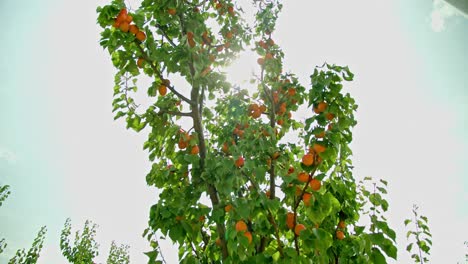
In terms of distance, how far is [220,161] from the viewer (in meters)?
2.87

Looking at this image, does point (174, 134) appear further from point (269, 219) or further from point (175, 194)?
point (269, 219)

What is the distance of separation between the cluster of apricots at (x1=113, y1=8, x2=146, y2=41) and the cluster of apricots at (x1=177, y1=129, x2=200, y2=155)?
1189 mm

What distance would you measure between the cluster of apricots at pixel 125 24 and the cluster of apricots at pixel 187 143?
1189 millimetres

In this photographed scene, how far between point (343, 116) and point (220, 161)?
1.24 metres

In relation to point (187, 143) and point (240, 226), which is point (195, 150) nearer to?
point (187, 143)

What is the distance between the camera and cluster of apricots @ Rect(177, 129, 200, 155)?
3.34 m

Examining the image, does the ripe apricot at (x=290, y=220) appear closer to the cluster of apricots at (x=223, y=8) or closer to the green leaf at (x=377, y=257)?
the green leaf at (x=377, y=257)

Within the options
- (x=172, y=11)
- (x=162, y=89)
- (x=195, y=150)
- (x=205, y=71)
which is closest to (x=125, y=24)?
(x=172, y=11)

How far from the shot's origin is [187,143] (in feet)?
11.1

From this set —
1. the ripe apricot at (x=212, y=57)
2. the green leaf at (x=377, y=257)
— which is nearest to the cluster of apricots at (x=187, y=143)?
the ripe apricot at (x=212, y=57)

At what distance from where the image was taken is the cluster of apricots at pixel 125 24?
305 centimetres

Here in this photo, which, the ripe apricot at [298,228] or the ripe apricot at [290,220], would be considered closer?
the ripe apricot at [298,228]

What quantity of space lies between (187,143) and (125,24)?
147 cm

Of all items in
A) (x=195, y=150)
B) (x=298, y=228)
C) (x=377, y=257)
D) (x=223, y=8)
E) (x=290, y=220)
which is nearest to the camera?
(x=377, y=257)
